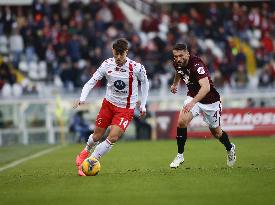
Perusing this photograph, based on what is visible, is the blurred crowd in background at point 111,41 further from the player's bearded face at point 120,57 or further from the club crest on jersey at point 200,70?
the player's bearded face at point 120,57

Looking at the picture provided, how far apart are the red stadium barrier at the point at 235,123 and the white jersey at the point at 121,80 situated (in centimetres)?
1310

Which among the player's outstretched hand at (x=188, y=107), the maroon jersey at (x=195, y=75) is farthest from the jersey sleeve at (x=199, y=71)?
the player's outstretched hand at (x=188, y=107)

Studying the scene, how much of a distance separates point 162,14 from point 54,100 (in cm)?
676

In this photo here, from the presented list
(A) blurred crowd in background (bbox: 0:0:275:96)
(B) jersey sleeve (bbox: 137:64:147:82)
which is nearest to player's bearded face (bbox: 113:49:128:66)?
(B) jersey sleeve (bbox: 137:64:147:82)

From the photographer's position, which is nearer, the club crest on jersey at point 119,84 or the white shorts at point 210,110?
the club crest on jersey at point 119,84

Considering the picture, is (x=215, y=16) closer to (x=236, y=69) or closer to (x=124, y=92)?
(x=236, y=69)

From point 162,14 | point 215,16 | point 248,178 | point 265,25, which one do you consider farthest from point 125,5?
point 248,178

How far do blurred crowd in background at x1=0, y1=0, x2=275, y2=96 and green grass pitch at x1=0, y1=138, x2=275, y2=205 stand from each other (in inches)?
454

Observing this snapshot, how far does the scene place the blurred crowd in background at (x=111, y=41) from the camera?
2716 cm

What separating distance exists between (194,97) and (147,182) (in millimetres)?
2503

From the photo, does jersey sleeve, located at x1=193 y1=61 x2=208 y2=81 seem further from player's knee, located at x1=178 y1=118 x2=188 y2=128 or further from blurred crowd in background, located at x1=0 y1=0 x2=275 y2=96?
blurred crowd in background, located at x1=0 y1=0 x2=275 y2=96

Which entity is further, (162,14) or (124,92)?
(162,14)

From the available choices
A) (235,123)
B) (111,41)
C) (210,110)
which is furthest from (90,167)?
(111,41)

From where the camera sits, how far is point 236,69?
92.5ft
